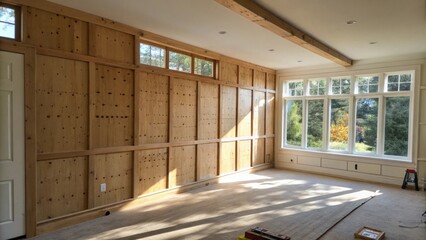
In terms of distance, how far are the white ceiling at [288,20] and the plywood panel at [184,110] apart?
0.86 meters

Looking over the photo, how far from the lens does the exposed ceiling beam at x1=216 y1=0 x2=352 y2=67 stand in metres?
3.32

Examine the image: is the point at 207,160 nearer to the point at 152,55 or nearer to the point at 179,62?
the point at 179,62

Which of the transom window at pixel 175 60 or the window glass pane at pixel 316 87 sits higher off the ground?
the transom window at pixel 175 60

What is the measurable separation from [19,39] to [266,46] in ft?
13.7

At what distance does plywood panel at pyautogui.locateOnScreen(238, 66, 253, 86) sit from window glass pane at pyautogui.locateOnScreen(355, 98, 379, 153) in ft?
9.12

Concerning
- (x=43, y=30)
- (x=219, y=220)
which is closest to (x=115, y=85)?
(x=43, y=30)

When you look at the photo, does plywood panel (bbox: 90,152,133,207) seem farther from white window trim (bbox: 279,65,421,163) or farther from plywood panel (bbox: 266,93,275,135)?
white window trim (bbox: 279,65,421,163)

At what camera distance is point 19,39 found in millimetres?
3395

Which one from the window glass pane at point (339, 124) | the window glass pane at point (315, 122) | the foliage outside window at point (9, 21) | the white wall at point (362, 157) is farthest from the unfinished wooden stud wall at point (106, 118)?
the window glass pane at point (339, 124)

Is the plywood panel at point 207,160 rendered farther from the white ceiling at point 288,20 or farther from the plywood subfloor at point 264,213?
the white ceiling at point 288,20

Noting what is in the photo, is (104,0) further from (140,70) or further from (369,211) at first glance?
(369,211)

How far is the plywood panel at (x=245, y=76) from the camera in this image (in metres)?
7.10

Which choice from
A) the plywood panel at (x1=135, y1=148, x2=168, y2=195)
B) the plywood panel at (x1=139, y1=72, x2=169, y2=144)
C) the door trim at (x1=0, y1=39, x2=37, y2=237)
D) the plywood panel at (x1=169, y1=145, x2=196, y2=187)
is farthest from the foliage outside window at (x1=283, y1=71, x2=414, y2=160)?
the door trim at (x1=0, y1=39, x2=37, y2=237)

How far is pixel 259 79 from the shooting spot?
7.78 metres
